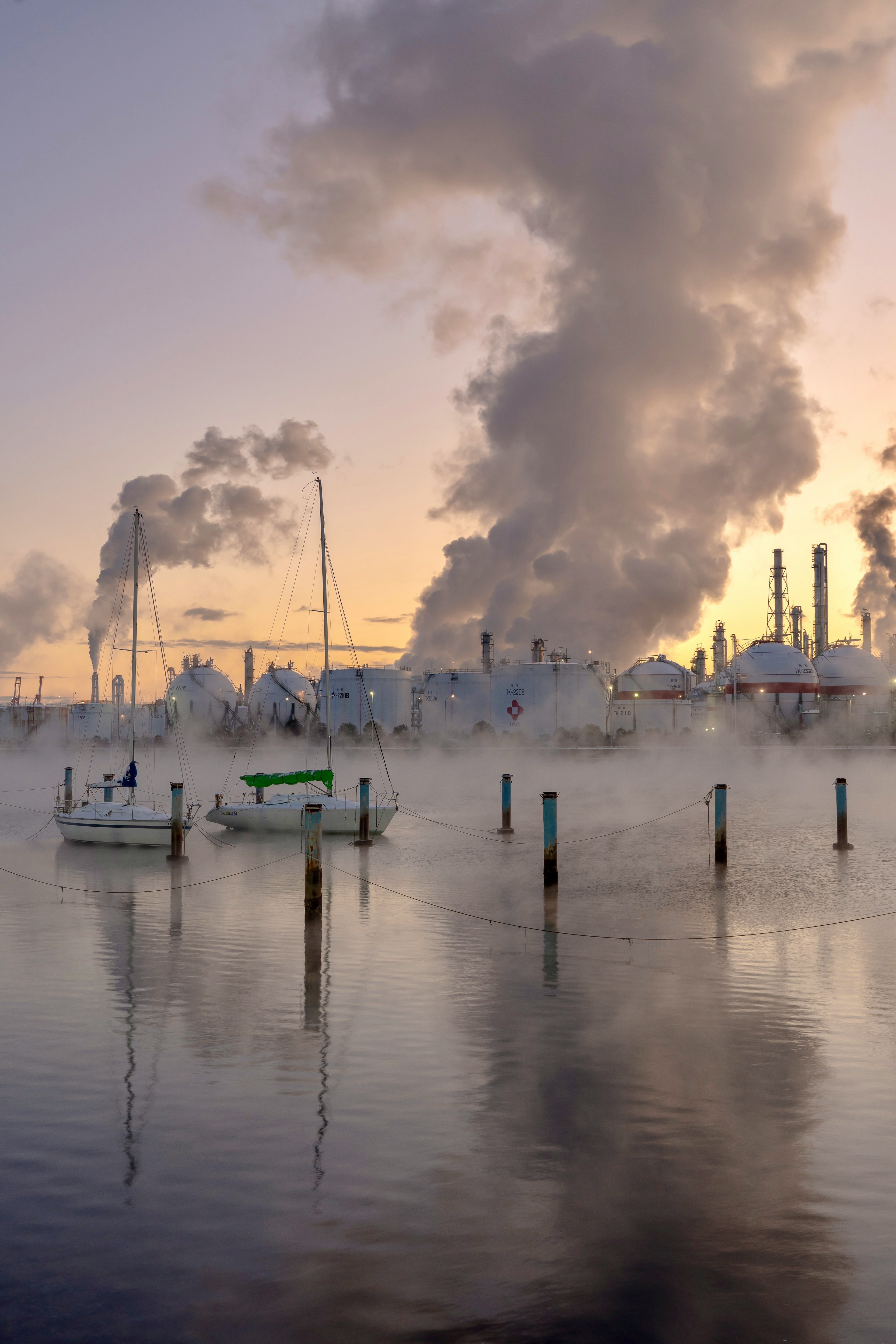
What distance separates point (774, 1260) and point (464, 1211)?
2705 mm

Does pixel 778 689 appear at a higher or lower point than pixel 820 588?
lower

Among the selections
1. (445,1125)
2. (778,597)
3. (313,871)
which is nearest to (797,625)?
(778,597)

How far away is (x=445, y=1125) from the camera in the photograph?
1152 cm

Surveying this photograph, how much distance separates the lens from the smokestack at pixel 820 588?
12550 centimetres

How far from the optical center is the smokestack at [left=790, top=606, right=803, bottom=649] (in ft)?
451

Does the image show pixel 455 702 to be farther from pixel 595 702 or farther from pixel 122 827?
pixel 122 827

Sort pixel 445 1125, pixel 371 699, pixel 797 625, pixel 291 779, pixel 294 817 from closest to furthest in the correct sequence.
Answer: pixel 445 1125, pixel 294 817, pixel 291 779, pixel 371 699, pixel 797 625

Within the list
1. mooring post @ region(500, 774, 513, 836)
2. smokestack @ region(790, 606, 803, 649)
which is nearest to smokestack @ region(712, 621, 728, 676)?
smokestack @ region(790, 606, 803, 649)

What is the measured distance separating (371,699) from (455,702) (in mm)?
9055

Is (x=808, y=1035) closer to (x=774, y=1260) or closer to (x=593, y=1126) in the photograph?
(x=593, y=1126)

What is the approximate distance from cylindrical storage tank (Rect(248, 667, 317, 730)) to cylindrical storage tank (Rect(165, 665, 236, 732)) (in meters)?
4.50

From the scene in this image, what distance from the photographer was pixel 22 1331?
763 cm

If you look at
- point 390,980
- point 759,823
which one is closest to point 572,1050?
point 390,980

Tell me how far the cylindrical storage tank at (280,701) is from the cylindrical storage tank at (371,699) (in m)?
8.05
